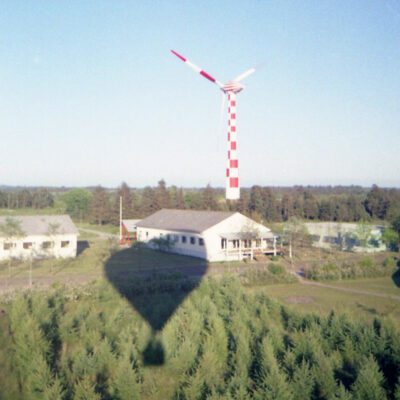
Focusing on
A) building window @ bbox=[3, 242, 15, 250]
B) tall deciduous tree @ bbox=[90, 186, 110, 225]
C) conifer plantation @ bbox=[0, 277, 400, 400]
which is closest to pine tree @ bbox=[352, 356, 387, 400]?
conifer plantation @ bbox=[0, 277, 400, 400]

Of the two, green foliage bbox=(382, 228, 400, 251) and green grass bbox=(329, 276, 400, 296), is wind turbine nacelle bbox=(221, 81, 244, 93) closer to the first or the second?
green grass bbox=(329, 276, 400, 296)

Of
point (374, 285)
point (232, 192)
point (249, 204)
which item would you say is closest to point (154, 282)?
point (232, 192)

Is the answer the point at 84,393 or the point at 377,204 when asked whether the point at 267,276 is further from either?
the point at 377,204

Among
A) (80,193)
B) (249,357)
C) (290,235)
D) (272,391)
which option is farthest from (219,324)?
(80,193)

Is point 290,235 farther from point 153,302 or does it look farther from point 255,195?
point 255,195

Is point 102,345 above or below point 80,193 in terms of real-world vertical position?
below

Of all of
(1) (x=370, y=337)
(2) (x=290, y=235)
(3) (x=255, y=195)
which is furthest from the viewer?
(3) (x=255, y=195)

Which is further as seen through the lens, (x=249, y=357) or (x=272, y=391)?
(x=249, y=357)

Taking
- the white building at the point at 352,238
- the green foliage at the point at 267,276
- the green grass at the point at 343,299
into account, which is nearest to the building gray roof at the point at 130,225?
the white building at the point at 352,238
